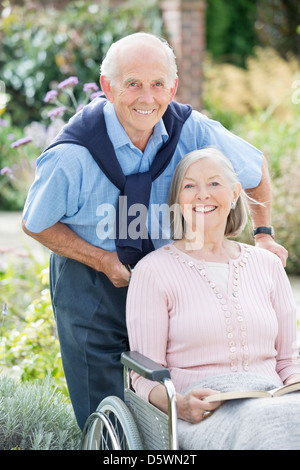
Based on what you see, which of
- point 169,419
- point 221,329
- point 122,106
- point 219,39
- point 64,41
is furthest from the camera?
point 219,39

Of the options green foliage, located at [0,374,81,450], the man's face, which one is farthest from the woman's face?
green foliage, located at [0,374,81,450]

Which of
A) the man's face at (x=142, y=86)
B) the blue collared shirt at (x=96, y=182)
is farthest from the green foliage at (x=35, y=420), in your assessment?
the man's face at (x=142, y=86)

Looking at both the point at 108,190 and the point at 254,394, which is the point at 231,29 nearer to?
the point at 108,190

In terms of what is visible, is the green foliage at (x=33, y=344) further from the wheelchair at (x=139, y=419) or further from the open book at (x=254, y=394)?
the open book at (x=254, y=394)

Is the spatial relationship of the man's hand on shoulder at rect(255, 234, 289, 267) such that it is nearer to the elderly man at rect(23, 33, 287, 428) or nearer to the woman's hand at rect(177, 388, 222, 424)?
the elderly man at rect(23, 33, 287, 428)

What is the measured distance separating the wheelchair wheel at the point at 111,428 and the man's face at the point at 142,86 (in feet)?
2.95

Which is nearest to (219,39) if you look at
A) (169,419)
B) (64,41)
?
(64,41)

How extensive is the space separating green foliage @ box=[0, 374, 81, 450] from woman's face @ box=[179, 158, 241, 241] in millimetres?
841

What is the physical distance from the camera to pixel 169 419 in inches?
76.9

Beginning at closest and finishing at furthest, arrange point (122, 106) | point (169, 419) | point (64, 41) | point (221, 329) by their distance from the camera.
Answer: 1. point (169, 419)
2. point (221, 329)
3. point (122, 106)
4. point (64, 41)

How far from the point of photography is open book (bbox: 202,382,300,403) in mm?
1997

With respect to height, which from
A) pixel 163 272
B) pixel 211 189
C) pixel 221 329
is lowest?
pixel 221 329
